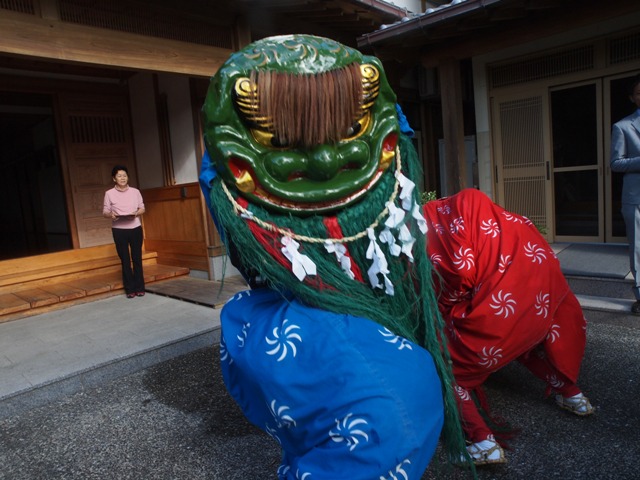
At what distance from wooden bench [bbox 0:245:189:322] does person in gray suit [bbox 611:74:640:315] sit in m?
5.18

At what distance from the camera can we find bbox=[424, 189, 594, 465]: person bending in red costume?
1726mm

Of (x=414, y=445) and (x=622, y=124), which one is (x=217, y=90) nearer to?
(x=414, y=445)

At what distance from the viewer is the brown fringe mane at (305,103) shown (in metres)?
1.16

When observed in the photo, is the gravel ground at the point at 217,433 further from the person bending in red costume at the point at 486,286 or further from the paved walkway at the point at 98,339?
the person bending in red costume at the point at 486,286

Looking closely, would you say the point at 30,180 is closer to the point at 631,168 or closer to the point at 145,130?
the point at 145,130

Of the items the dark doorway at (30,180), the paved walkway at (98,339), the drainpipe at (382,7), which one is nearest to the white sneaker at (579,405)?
the paved walkway at (98,339)

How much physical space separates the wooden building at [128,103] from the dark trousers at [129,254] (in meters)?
0.30

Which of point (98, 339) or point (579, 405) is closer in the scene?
point (579, 405)

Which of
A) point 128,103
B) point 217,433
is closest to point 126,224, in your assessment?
point 128,103

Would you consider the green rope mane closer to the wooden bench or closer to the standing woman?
the standing woman

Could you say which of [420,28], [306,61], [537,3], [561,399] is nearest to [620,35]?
[537,3]

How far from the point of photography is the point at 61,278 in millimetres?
6180

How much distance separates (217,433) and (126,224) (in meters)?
3.77

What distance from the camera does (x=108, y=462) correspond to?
2.37 meters
